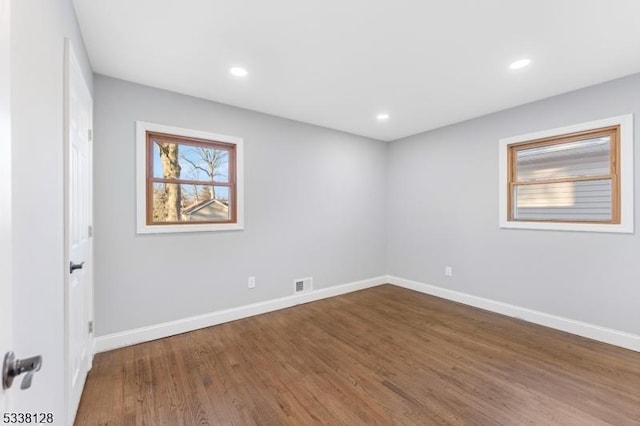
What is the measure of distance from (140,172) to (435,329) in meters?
3.48

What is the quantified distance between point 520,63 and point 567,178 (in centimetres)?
151

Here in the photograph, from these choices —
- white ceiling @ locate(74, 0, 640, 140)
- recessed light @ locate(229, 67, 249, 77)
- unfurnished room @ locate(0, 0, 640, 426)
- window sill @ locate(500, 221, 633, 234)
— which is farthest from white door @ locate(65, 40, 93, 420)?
window sill @ locate(500, 221, 633, 234)

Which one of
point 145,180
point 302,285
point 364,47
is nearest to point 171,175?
point 145,180

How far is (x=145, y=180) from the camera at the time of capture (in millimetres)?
2764

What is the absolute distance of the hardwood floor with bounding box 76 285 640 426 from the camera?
180 centimetres

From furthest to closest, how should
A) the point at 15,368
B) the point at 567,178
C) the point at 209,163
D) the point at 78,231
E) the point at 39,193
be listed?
1. the point at 209,163
2. the point at 567,178
3. the point at 78,231
4. the point at 39,193
5. the point at 15,368

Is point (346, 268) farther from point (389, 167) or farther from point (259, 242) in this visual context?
point (389, 167)

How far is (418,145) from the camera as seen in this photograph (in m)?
4.48

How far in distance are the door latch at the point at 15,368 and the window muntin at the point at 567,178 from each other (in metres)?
4.13

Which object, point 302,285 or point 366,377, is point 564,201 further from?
point 302,285

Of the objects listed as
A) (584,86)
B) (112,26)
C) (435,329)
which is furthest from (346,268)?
(112,26)

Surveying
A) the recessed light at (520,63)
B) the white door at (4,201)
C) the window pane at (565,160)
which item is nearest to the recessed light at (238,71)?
the white door at (4,201)

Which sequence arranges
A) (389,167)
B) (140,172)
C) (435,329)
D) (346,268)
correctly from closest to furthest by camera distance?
Answer: 1. (140,172)
2. (435,329)
3. (346,268)
4. (389,167)

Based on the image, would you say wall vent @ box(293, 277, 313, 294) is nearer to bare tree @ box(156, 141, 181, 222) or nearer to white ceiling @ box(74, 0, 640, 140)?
bare tree @ box(156, 141, 181, 222)
